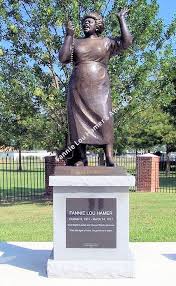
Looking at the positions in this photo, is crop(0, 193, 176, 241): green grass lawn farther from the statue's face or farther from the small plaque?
the statue's face

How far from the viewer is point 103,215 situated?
20.4ft

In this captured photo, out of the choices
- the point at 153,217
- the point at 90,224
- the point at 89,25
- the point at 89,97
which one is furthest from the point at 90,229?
the point at 153,217

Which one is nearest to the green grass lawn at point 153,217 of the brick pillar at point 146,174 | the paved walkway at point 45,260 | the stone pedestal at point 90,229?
the paved walkway at point 45,260

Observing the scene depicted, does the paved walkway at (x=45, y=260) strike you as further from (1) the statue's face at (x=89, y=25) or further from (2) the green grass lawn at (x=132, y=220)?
(1) the statue's face at (x=89, y=25)

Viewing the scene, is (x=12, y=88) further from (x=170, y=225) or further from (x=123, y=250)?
(x=123, y=250)

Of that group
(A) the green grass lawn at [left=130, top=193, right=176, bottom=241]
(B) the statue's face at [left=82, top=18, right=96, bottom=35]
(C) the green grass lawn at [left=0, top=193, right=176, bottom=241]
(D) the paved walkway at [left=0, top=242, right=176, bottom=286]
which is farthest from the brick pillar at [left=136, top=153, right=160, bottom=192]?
(B) the statue's face at [left=82, top=18, right=96, bottom=35]

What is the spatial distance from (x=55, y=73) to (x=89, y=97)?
348 inches

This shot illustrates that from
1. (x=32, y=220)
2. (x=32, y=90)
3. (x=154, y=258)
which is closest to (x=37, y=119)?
(x=32, y=90)

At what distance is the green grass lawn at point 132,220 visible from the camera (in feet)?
32.1

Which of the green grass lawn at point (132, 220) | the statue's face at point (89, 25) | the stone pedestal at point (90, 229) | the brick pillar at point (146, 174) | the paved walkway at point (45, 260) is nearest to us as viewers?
the paved walkway at point (45, 260)

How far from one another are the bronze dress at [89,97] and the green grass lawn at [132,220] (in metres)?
3.49

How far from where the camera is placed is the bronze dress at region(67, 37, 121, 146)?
21.2ft

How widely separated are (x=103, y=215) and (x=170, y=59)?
9.65m

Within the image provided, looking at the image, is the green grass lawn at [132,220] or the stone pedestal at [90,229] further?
the green grass lawn at [132,220]
